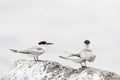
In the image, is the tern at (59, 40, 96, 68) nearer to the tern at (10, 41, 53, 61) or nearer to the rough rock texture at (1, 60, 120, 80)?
the rough rock texture at (1, 60, 120, 80)

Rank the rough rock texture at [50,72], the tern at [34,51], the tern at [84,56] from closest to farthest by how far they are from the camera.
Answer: the rough rock texture at [50,72] → the tern at [84,56] → the tern at [34,51]

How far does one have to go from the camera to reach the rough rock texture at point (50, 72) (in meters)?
15.0

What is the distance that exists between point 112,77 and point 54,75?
7.84 ft

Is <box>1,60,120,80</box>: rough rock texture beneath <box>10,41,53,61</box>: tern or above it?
beneath

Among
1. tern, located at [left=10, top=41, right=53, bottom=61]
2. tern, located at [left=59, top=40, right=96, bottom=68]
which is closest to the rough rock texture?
tern, located at [left=59, top=40, right=96, bottom=68]

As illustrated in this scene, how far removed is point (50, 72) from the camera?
626 inches

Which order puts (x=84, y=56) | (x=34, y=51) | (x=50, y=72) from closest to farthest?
(x=50, y=72)
(x=84, y=56)
(x=34, y=51)

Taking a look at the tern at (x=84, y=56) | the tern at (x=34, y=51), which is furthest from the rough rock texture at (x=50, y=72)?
the tern at (x=34, y=51)

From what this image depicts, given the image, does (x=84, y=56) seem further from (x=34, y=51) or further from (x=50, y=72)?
(x=34, y=51)

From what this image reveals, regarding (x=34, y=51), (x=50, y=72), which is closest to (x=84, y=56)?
(x=50, y=72)

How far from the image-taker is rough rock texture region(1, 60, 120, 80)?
15.0m

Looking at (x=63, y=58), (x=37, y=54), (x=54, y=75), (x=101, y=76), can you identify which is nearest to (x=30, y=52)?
(x=37, y=54)

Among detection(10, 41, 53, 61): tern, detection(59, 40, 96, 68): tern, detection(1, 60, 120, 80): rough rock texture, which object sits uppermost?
detection(10, 41, 53, 61): tern

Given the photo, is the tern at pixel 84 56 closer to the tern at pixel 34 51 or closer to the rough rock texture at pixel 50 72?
the rough rock texture at pixel 50 72
